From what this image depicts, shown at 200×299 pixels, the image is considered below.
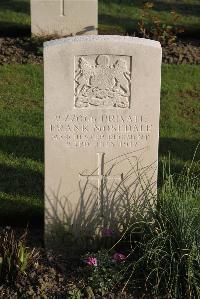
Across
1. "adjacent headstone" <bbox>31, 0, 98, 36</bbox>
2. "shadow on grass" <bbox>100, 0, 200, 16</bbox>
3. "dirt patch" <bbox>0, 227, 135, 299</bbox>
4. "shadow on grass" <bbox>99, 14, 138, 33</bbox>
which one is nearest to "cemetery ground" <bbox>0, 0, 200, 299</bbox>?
"dirt patch" <bbox>0, 227, 135, 299</bbox>

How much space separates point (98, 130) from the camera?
5316mm

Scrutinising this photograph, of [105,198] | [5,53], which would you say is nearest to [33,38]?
[5,53]

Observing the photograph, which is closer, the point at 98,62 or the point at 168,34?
the point at 98,62

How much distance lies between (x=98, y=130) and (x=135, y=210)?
2.45 feet

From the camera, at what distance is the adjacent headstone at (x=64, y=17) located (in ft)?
33.8

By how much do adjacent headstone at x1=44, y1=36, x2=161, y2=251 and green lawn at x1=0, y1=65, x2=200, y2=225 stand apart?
0.78 m

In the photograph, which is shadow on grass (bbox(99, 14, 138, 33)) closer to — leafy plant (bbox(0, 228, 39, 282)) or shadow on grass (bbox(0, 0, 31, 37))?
shadow on grass (bbox(0, 0, 31, 37))

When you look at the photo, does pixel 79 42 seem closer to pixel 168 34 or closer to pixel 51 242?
pixel 51 242

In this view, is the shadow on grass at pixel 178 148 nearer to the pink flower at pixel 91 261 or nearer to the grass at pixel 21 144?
the grass at pixel 21 144

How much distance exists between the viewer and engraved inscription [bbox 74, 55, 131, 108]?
16.7 ft

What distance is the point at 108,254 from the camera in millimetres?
5461

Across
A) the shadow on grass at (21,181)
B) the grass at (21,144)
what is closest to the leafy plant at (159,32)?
the grass at (21,144)

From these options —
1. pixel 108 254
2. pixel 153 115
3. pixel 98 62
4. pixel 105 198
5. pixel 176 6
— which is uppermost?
pixel 176 6

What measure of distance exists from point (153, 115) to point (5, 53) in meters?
5.04
